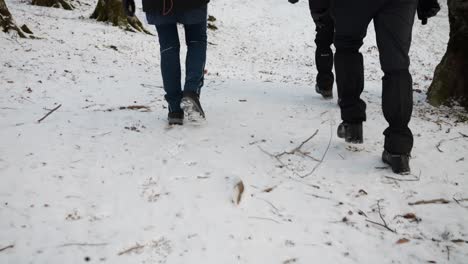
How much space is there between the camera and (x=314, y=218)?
6.69ft

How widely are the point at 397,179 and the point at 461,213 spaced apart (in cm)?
43

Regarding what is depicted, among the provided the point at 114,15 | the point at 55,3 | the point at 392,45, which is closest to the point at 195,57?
the point at 392,45

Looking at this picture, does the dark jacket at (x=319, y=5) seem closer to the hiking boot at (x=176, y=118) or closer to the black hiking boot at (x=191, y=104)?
the black hiking boot at (x=191, y=104)

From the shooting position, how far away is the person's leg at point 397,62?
7.97ft

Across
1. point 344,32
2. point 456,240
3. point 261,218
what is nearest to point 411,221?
point 456,240

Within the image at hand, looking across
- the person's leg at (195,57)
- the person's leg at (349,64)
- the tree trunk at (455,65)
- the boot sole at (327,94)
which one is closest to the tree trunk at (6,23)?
the person's leg at (195,57)

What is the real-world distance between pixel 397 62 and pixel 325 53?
1975mm

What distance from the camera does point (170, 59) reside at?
10.7ft

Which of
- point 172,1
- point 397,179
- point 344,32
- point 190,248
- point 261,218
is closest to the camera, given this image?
point 190,248

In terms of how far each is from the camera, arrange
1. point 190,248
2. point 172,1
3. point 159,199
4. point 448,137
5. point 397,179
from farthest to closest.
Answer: point 448,137 < point 172,1 < point 397,179 < point 159,199 < point 190,248

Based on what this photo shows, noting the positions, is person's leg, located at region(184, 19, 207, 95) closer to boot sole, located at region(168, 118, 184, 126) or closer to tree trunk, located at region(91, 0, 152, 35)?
boot sole, located at region(168, 118, 184, 126)

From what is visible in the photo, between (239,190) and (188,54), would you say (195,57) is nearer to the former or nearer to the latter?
(188,54)

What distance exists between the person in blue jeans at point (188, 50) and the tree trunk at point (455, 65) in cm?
278

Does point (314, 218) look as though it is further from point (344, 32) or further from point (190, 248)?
point (344, 32)
